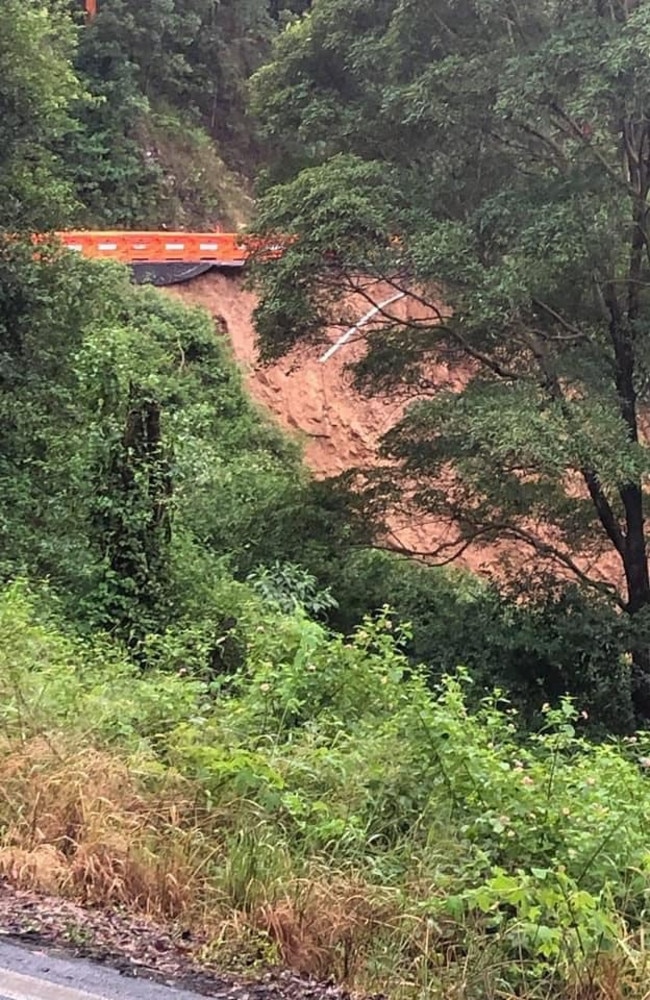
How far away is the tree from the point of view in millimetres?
9016

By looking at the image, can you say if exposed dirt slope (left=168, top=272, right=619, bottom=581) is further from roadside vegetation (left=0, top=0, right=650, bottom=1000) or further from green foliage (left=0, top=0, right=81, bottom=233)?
green foliage (left=0, top=0, right=81, bottom=233)

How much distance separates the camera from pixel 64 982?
9.28 ft

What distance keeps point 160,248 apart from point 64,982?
2133 centimetres

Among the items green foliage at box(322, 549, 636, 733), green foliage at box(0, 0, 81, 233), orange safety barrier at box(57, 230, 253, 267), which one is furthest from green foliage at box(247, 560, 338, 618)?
orange safety barrier at box(57, 230, 253, 267)

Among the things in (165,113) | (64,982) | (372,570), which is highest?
(165,113)

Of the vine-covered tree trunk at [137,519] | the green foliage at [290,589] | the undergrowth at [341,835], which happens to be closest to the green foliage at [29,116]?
the vine-covered tree trunk at [137,519]

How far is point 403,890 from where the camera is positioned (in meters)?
3.40

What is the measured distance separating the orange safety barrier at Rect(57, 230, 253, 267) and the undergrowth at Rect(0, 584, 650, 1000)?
18.1m

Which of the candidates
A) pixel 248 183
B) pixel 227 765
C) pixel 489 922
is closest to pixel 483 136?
pixel 227 765

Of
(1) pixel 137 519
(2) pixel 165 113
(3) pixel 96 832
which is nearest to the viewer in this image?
(3) pixel 96 832

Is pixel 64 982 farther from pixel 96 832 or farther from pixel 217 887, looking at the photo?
pixel 96 832

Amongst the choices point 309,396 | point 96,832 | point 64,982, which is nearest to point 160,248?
point 309,396

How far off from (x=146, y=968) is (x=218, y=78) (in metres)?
32.1

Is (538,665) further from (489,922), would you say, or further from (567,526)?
(489,922)
